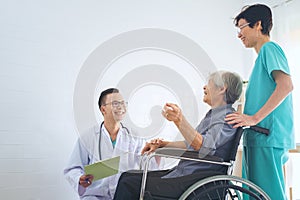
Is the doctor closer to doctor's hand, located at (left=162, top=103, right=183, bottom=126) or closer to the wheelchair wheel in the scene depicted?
doctor's hand, located at (left=162, top=103, right=183, bottom=126)

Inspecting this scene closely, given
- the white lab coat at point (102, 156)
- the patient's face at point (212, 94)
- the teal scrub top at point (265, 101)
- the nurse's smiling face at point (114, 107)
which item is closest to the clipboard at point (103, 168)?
the white lab coat at point (102, 156)

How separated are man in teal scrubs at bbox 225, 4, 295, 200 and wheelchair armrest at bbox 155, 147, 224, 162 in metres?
0.18

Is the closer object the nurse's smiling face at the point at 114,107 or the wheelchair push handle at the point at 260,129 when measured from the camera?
the wheelchair push handle at the point at 260,129

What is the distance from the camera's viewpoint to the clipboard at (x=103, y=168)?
1497mm

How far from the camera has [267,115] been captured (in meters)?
1.52

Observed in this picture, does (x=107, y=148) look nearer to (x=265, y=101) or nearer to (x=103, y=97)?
(x=103, y=97)

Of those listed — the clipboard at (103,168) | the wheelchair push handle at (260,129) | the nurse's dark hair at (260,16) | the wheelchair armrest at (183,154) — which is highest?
the nurse's dark hair at (260,16)

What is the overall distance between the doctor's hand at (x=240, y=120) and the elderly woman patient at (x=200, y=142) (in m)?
0.02

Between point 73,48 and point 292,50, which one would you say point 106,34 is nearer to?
point 73,48

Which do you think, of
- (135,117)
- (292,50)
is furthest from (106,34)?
(292,50)

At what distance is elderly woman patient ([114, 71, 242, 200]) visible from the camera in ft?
4.68

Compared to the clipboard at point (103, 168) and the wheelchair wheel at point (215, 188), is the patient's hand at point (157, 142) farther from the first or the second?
the wheelchair wheel at point (215, 188)

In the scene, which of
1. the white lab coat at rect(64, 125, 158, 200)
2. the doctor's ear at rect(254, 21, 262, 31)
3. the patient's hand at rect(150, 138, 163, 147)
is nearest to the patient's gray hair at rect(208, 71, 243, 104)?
the doctor's ear at rect(254, 21, 262, 31)

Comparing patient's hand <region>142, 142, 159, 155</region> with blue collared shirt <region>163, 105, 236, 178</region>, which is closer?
blue collared shirt <region>163, 105, 236, 178</region>
